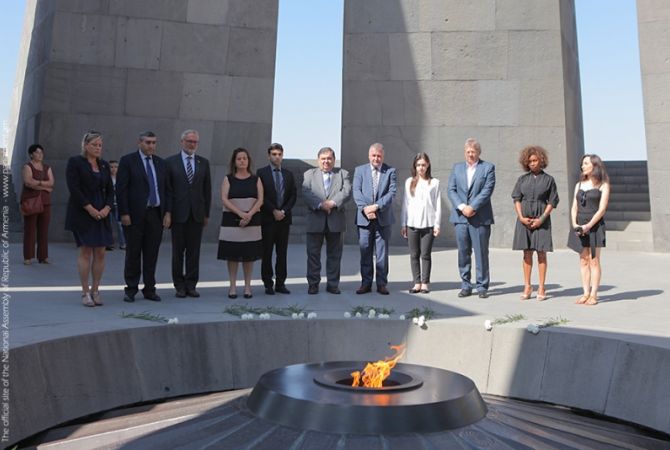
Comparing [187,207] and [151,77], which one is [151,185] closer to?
[187,207]

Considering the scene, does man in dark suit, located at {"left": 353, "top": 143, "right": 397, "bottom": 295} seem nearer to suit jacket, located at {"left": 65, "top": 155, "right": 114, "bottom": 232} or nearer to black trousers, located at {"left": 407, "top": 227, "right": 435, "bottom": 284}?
black trousers, located at {"left": 407, "top": 227, "right": 435, "bottom": 284}

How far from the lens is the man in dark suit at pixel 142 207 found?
273 inches

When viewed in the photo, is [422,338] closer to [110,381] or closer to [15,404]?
[110,381]

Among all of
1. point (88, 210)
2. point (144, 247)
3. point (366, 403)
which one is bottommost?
point (366, 403)

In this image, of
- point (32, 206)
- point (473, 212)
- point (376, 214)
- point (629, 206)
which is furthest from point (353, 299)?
point (629, 206)

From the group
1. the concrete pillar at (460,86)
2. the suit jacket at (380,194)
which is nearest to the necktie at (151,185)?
the suit jacket at (380,194)

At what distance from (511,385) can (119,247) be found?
8142 mm

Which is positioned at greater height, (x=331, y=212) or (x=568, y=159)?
(x=568, y=159)

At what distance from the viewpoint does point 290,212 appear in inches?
303

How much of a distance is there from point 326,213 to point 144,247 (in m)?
1.93

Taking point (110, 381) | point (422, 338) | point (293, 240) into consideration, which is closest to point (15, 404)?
point (110, 381)

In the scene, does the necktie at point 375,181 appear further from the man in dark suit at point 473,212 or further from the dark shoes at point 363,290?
the dark shoes at point 363,290

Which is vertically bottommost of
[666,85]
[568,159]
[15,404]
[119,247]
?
[15,404]

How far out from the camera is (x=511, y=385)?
5.44m
